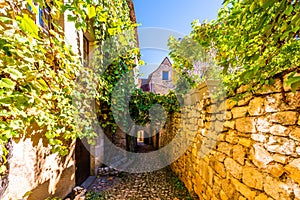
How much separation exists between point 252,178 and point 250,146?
0.33 metres

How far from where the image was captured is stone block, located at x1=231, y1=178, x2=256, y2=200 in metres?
1.57

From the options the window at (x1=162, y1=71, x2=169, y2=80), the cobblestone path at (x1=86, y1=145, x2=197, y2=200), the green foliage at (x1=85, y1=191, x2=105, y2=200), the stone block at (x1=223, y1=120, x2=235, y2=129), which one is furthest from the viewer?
the window at (x1=162, y1=71, x2=169, y2=80)

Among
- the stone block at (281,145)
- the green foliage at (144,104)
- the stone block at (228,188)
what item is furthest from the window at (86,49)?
the stone block at (281,145)

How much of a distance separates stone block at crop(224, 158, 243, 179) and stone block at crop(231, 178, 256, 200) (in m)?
0.07

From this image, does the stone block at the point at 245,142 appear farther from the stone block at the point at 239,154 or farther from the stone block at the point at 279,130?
Result: the stone block at the point at 279,130

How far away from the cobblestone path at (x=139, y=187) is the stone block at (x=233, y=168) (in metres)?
1.53

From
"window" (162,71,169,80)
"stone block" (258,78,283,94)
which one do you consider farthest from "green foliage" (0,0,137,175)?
"window" (162,71,169,80)

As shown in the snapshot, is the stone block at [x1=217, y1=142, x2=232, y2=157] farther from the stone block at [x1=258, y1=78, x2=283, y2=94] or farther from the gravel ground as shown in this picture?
the gravel ground

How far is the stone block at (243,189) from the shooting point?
157 cm

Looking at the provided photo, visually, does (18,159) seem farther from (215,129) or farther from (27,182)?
(215,129)

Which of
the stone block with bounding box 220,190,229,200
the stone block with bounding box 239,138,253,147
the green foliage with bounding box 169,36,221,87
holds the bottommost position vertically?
the stone block with bounding box 220,190,229,200

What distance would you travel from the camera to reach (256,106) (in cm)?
154

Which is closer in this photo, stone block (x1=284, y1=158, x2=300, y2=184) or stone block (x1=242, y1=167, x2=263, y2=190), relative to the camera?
stone block (x1=284, y1=158, x2=300, y2=184)

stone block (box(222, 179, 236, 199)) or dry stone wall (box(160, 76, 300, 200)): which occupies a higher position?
dry stone wall (box(160, 76, 300, 200))
